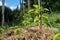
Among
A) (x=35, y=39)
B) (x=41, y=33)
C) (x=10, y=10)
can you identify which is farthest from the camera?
(x=10, y=10)

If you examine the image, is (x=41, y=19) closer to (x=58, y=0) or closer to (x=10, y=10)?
(x=58, y=0)

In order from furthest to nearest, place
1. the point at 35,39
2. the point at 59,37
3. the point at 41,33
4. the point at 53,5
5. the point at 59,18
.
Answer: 1. the point at 53,5
2. the point at 59,18
3. the point at 41,33
4. the point at 35,39
5. the point at 59,37

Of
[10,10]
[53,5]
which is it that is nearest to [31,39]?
[53,5]

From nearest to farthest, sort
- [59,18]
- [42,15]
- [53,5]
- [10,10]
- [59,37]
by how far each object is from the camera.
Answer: [59,37] < [42,15] < [59,18] < [53,5] < [10,10]

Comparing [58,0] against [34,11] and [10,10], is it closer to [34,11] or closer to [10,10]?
[10,10]

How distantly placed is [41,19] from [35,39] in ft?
4.28

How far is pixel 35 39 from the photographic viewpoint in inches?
232

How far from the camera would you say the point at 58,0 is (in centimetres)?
2339

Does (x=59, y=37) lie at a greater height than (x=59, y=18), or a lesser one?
greater

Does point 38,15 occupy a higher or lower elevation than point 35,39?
higher

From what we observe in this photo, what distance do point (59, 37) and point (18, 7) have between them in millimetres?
25321

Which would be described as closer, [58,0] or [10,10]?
[58,0]

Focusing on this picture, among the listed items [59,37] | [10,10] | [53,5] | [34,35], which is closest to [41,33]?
[34,35]

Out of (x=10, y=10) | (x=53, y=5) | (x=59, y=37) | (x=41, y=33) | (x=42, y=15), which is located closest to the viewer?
(x=59, y=37)
